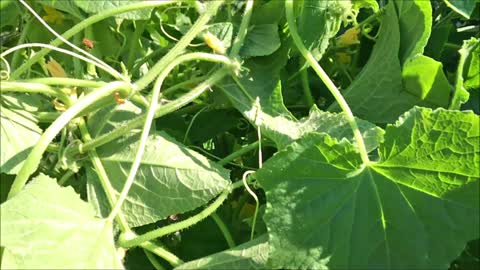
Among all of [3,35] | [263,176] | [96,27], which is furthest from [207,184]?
[3,35]

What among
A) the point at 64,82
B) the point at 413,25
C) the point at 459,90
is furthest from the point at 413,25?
the point at 64,82

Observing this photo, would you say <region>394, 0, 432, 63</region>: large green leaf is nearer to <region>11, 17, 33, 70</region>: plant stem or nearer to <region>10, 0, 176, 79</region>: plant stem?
<region>10, 0, 176, 79</region>: plant stem

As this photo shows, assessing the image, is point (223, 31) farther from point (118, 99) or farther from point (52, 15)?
point (52, 15)

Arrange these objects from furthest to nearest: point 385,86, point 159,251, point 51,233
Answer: point 385,86, point 159,251, point 51,233

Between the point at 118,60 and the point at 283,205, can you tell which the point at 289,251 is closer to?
the point at 283,205

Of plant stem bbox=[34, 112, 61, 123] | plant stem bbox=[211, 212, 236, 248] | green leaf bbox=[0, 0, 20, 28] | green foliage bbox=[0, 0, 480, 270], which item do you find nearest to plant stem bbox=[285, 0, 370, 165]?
green foliage bbox=[0, 0, 480, 270]

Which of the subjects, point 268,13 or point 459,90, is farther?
point 268,13

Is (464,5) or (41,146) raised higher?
(464,5)
